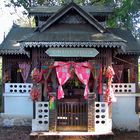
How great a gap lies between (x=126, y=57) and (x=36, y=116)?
21.2 feet

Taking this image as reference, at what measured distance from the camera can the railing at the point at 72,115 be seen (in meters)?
13.4

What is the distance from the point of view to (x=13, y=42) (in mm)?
17656

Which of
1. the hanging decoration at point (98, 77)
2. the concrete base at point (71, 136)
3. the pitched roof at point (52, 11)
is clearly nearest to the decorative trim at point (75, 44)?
the hanging decoration at point (98, 77)

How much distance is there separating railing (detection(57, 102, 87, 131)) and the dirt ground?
167 centimetres

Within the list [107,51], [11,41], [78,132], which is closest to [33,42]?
[107,51]

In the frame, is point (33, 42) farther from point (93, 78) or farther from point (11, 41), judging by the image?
point (11, 41)

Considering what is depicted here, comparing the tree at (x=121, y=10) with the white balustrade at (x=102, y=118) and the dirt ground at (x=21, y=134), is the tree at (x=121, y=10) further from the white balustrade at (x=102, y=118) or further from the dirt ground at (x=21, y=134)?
the white balustrade at (x=102, y=118)

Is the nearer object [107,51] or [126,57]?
[107,51]

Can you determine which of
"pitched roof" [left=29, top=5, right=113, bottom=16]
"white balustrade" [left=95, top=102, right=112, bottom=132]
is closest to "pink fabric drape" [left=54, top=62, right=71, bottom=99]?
"white balustrade" [left=95, top=102, right=112, bottom=132]

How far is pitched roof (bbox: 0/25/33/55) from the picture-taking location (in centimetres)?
1670

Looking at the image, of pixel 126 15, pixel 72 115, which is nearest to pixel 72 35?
pixel 72 115

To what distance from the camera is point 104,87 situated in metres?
14.1

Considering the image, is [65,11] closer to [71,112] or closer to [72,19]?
[72,19]

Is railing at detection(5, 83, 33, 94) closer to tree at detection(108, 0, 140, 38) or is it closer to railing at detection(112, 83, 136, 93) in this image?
railing at detection(112, 83, 136, 93)
